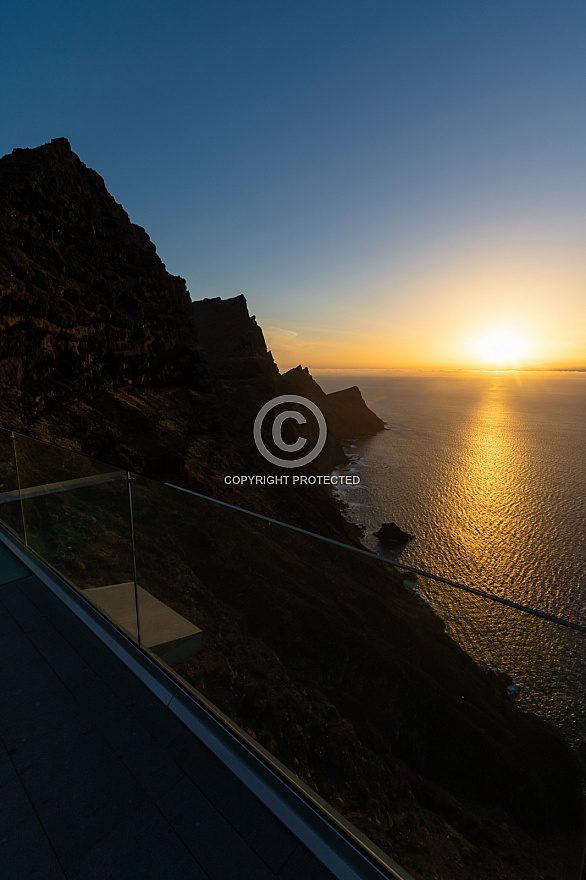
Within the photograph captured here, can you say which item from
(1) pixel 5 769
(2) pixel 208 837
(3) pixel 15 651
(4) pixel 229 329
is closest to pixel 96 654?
(3) pixel 15 651

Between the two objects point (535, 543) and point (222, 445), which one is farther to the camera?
point (535, 543)

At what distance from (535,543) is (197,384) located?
144ft

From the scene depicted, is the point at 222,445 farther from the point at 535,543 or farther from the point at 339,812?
the point at 535,543

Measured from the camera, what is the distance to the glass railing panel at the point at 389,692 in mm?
1600

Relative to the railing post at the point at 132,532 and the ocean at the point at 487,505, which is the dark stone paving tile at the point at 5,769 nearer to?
the railing post at the point at 132,532

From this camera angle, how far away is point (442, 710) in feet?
6.56

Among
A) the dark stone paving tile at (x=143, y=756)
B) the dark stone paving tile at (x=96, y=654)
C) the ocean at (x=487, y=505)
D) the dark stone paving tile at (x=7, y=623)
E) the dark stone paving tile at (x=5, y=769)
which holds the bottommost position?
the ocean at (x=487, y=505)

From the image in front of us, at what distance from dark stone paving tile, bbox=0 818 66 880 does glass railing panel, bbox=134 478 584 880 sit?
3.23ft

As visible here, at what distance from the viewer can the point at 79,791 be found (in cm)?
196

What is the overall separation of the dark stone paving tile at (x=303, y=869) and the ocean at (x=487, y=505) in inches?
1511

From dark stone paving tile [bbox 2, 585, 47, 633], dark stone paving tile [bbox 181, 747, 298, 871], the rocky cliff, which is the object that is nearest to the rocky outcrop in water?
the rocky cliff

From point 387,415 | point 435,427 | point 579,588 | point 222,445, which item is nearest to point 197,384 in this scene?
point 222,445

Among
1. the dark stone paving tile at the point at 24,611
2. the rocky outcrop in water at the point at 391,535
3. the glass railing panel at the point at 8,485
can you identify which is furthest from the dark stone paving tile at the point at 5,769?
the rocky outcrop in water at the point at 391,535

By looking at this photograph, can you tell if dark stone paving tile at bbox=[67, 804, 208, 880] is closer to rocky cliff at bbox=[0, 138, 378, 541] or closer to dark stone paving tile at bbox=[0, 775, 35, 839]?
dark stone paving tile at bbox=[0, 775, 35, 839]
